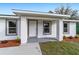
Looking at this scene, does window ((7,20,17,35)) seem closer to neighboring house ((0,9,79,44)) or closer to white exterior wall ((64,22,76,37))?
neighboring house ((0,9,79,44))

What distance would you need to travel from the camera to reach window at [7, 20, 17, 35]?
604 inches

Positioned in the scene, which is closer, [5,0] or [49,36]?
[5,0]

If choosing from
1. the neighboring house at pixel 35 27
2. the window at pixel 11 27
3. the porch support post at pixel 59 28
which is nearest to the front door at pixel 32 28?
the neighboring house at pixel 35 27

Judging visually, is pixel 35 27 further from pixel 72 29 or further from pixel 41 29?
pixel 72 29

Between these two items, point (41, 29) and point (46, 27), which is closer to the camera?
point (41, 29)

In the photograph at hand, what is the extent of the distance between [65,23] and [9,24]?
6.29 metres

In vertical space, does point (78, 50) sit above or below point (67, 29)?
below

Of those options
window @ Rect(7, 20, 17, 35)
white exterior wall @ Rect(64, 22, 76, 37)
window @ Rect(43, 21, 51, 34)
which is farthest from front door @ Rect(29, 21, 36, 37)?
white exterior wall @ Rect(64, 22, 76, 37)

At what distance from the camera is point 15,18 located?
15320 millimetres

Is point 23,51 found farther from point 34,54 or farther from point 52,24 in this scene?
point 52,24

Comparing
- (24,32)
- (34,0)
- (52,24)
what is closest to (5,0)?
(34,0)

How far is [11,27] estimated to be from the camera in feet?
50.5

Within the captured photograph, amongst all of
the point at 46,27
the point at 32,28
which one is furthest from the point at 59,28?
the point at 32,28

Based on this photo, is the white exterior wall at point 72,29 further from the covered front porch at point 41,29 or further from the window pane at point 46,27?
the window pane at point 46,27
